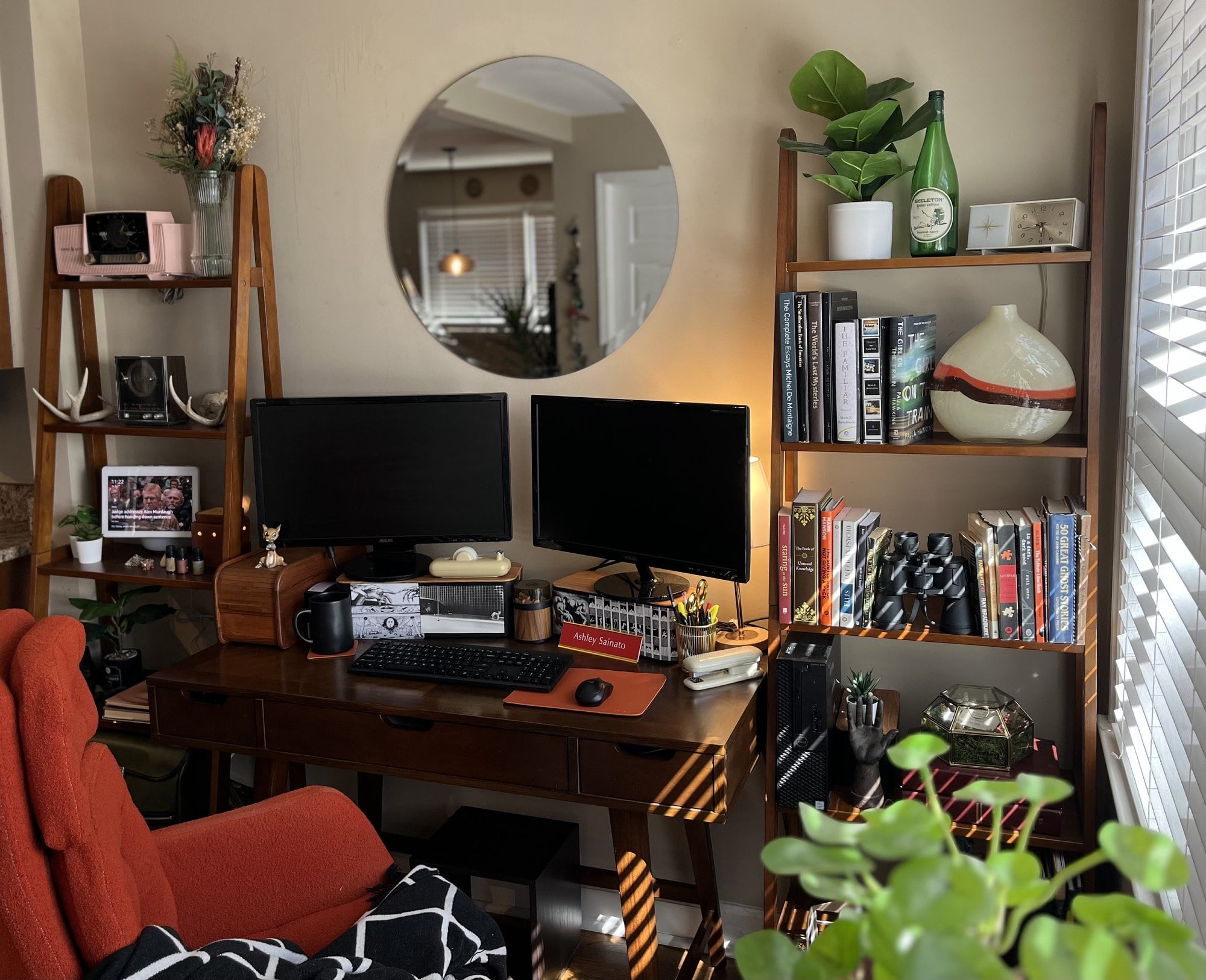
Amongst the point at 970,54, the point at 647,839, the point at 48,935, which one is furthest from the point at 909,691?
the point at 48,935

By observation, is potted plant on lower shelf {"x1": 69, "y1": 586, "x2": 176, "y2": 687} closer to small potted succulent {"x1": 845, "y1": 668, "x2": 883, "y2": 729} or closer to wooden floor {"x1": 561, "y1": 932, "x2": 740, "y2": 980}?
wooden floor {"x1": 561, "y1": 932, "x2": 740, "y2": 980}

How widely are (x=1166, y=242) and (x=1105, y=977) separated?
4.24 feet

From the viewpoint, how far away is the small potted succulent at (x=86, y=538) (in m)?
2.71

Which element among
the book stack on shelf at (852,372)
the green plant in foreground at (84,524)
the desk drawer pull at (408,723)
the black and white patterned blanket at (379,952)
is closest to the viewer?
the black and white patterned blanket at (379,952)

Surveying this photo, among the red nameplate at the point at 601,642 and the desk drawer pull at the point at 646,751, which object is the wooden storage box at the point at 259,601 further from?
the desk drawer pull at the point at 646,751

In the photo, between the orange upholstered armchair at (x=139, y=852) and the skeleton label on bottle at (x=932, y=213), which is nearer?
the orange upholstered armchair at (x=139, y=852)

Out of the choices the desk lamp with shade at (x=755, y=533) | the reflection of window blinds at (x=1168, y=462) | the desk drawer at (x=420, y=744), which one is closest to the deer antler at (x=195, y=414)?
the desk drawer at (x=420, y=744)

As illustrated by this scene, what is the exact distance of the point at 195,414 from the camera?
2.63m

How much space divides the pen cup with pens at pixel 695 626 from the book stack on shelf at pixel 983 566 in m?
0.17

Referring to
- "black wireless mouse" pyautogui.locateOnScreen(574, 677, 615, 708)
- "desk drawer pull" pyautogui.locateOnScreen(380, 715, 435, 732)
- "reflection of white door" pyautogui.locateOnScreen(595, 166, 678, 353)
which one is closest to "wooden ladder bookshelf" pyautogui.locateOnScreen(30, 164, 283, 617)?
"desk drawer pull" pyautogui.locateOnScreen(380, 715, 435, 732)

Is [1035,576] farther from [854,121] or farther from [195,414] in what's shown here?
[195,414]

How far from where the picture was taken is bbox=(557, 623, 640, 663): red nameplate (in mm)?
2219

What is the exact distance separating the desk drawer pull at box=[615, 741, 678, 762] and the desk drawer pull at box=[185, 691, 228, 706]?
85cm

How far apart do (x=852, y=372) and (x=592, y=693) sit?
77cm
